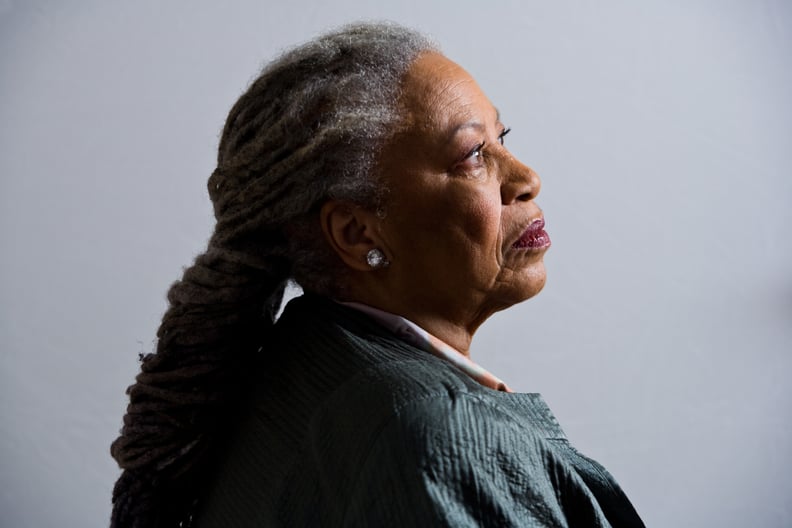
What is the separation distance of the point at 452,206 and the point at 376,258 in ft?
0.34

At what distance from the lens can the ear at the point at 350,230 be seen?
1159 mm

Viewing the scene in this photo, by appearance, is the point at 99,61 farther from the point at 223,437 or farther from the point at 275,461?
the point at 275,461

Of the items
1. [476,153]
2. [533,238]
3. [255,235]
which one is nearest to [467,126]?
[476,153]

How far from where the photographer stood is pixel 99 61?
202cm

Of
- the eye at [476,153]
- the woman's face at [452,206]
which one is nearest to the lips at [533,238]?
the woman's face at [452,206]

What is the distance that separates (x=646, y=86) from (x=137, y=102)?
110 centimetres

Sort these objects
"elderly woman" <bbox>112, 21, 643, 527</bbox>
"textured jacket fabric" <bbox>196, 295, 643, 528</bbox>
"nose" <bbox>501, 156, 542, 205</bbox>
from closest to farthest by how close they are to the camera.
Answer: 1. "textured jacket fabric" <bbox>196, 295, 643, 528</bbox>
2. "elderly woman" <bbox>112, 21, 643, 527</bbox>
3. "nose" <bbox>501, 156, 542, 205</bbox>

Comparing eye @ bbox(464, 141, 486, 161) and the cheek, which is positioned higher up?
eye @ bbox(464, 141, 486, 161)

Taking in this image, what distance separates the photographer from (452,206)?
3.78 ft

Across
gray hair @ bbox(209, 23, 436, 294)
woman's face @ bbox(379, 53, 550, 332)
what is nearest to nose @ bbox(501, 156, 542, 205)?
woman's face @ bbox(379, 53, 550, 332)

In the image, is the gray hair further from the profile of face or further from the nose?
the nose

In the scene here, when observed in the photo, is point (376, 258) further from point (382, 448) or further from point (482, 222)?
point (382, 448)

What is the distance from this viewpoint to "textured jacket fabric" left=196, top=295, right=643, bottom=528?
37.4 inches

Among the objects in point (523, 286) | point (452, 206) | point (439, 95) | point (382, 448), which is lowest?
point (382, 448)
